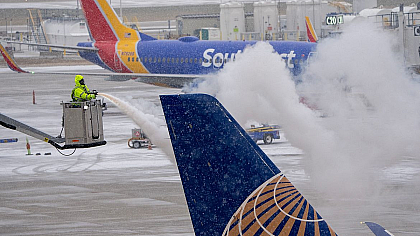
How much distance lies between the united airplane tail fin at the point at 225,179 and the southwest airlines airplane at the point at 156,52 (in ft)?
79.8

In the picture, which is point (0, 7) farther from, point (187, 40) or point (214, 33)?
point (187, 40)

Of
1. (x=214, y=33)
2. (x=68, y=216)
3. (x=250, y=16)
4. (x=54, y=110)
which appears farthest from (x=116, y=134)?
(x=250, y=16)

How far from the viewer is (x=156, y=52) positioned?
39406mm

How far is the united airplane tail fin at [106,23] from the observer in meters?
41.6

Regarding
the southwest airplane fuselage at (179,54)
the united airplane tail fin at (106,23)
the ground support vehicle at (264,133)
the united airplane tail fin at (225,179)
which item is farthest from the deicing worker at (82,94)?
the united airplane tail fin at (106,23)

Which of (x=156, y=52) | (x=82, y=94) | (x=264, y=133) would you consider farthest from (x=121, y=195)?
(x=156, y=52)

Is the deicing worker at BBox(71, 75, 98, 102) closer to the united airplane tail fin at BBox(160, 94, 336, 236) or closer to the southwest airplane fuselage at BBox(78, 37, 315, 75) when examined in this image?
the united airplane tail fin at BBox(160, 94, 336, 236)

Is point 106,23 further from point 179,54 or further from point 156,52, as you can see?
point 179,54

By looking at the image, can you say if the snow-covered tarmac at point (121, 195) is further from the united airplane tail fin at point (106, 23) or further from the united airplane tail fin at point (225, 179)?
the united airplane tail fin at point (106, 23)

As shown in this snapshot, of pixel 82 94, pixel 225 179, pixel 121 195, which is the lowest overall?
pixel 121 195

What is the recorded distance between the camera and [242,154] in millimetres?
8383

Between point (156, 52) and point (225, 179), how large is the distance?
3160 cm

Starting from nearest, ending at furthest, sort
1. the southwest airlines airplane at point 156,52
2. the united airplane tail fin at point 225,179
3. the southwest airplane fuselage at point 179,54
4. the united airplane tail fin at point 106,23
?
1. the united airplane tail fin at point 225,179
2. the southwest airplane fuselage at point 179,54
3. the southwest airlines airplane at point 156,52
4. the united airplane tail fin at point 106,23

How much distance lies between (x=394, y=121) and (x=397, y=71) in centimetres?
211
